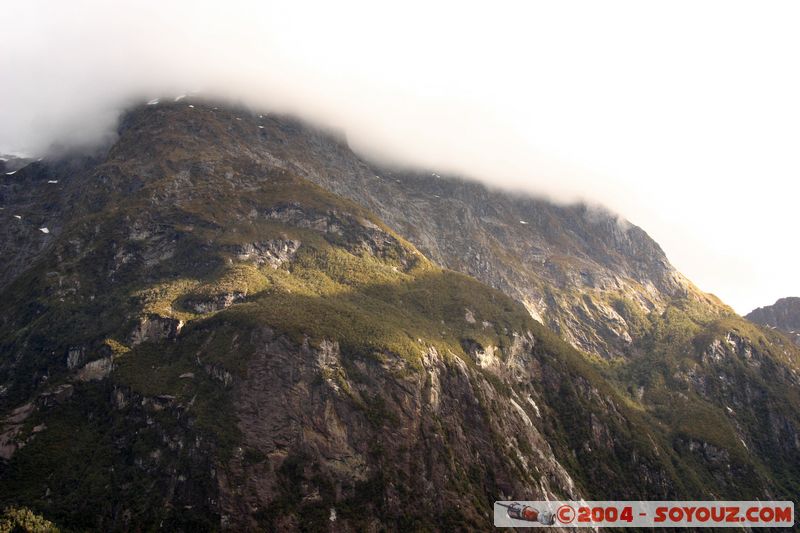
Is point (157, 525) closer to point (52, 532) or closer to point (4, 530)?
point (52, 532)

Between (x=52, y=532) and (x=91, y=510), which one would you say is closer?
(x=52, y=532)

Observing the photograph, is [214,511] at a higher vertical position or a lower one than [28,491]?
higher

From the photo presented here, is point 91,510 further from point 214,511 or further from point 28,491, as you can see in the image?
point 214,511

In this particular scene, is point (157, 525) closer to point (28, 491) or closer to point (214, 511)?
point (214, 511)

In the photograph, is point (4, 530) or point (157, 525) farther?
point (157, 525)

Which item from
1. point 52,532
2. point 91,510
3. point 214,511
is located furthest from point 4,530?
point 214,511

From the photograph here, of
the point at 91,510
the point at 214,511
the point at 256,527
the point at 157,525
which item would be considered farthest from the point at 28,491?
the point at 256,527

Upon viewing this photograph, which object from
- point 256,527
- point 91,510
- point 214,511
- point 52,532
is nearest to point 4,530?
point 52,532
